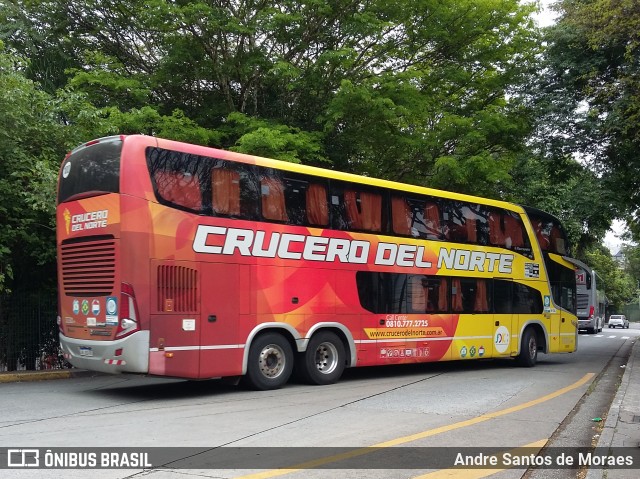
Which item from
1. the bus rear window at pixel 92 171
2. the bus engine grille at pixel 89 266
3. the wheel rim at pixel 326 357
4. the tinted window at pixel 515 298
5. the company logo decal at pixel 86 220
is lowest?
the wheel rim at pixel 326 357

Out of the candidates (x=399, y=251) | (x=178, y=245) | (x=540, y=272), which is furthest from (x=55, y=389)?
(x=540, y=272)

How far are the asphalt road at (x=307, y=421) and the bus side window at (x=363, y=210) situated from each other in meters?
3.23

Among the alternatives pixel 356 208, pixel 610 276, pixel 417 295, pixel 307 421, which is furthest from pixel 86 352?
pixel 610 276

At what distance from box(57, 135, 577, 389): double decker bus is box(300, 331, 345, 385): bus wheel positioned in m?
0.03

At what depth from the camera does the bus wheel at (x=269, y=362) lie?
1134 cm

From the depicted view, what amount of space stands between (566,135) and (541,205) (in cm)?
1035

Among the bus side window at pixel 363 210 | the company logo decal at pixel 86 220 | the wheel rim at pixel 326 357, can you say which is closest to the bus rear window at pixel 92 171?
the company logo decal at pixel 86 220

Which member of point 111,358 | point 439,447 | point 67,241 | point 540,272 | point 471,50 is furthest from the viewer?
point 471,50

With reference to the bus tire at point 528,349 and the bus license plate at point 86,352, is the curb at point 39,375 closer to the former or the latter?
the bus license plate at point 86,352

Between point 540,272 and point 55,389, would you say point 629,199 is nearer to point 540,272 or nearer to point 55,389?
point 540,272

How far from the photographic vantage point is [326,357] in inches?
501

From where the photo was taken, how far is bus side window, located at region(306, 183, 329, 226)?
12.3m

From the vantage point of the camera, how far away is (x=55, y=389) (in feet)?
38.4

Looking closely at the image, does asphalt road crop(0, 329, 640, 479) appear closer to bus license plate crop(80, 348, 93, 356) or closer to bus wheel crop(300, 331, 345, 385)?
bus wheel crop(300, 331, 345, 385)
